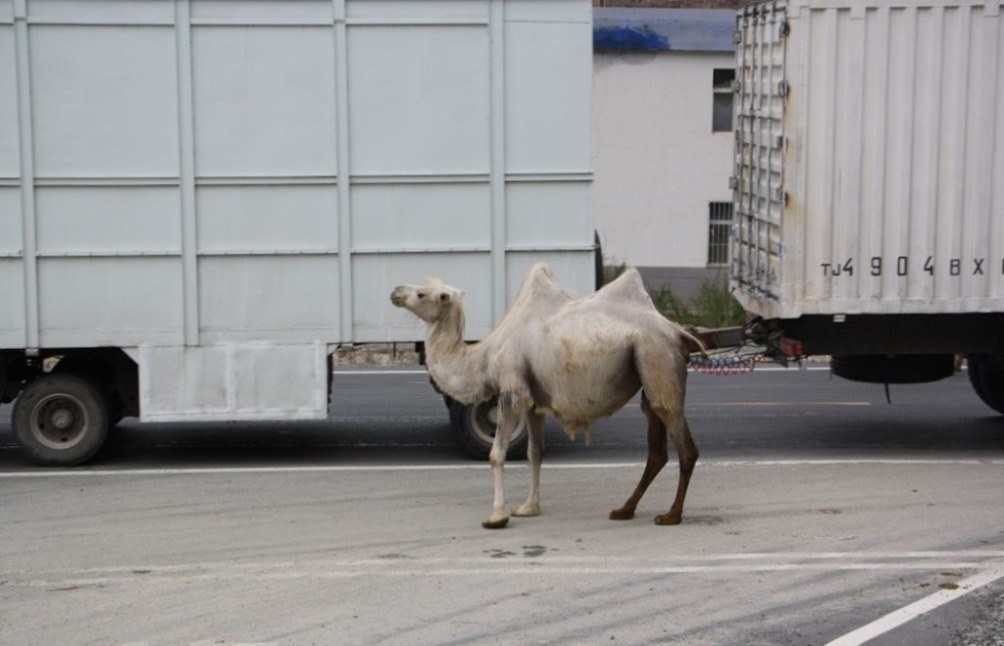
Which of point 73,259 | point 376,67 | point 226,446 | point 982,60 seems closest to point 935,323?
point 982,60

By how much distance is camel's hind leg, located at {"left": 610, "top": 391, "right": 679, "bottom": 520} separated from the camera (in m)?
11.0

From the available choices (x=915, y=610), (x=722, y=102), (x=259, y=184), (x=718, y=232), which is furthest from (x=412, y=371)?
(x=915, y=610)

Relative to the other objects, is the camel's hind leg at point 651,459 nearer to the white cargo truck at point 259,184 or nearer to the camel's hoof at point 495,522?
the camel's hoof at point 495,522

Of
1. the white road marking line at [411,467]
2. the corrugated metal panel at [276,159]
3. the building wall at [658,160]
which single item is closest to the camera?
the corrugated metal panel at [276,159]

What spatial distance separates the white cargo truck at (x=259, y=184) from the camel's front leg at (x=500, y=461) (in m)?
2.24

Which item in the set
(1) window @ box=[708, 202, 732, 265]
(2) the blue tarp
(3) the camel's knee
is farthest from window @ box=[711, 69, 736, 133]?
(3) the camel's knee

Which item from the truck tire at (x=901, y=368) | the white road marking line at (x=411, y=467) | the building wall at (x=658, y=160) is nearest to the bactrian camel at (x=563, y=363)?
the white road marking line at (x=411, y=467)

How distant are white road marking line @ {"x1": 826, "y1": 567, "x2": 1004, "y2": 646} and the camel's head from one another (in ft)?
13.2

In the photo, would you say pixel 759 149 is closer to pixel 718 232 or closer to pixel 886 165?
pixel 886 165

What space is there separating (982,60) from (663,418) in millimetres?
4793

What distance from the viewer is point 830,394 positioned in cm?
1784

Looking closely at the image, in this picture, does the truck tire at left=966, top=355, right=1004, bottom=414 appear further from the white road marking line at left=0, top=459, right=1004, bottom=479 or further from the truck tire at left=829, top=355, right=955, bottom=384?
the white road marking line at left=0, top=459, right=1004, bottom=479

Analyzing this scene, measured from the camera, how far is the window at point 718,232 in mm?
27562

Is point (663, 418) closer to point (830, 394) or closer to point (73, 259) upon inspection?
point (73, 259)
